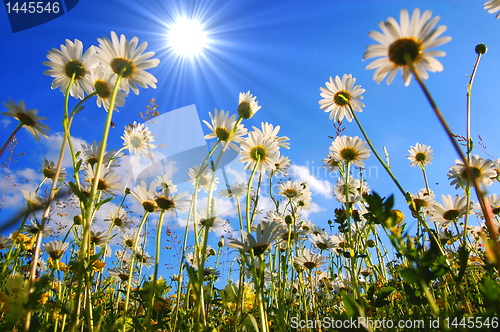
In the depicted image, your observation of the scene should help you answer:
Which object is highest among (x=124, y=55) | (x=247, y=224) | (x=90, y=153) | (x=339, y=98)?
(x=339, y=98)

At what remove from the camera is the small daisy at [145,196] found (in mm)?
1832

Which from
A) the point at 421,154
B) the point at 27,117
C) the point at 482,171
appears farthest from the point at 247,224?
the point at 421,154

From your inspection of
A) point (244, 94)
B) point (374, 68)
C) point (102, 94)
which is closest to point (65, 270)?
point (102, 94)

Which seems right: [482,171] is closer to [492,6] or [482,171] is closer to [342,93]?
[342,93]

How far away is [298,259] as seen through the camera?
288 cm

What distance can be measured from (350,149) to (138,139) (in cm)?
196

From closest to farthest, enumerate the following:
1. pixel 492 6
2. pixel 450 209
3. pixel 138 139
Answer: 1. pixel 492 6
2. pixel 450 209
3. pixel 138 139

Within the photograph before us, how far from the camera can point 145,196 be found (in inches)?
72.3

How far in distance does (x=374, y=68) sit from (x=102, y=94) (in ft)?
4.74

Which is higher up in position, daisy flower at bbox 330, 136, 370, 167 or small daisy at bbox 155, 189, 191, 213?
daisy flower at bbox 330, 136, 370, 167

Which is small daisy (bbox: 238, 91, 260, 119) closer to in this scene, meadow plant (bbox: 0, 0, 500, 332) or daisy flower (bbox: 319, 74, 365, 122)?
meadow plant (bbox: 0, 0, 500, 332)

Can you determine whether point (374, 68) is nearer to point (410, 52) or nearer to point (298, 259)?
point (410, 52)

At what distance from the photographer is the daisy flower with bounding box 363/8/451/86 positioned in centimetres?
114

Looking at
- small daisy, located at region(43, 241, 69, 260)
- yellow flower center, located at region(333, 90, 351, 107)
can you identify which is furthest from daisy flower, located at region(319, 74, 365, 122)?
small daisy, located at region(43, 241, 69, 260)
